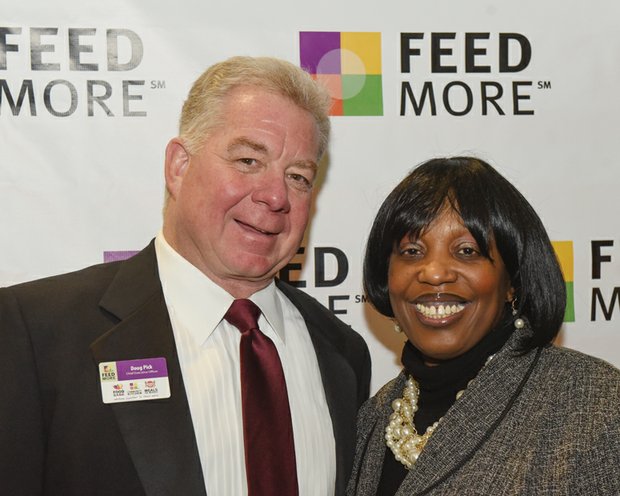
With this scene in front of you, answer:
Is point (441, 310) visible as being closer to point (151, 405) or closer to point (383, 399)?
point (383, 399)

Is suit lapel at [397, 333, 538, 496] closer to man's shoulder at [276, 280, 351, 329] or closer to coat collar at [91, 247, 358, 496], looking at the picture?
coat collar at [91, 247, 358, 496]

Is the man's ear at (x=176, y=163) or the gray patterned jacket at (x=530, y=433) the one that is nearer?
the gray patterned jacket at (x=530, y=433)

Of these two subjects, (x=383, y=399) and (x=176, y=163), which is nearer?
(x=176, y=163)

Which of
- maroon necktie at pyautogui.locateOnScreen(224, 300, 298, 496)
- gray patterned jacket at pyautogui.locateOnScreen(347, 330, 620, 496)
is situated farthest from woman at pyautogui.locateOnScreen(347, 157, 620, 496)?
maroon necktie at pyautogui.locateOnScreen(224, 300, 298, 496)

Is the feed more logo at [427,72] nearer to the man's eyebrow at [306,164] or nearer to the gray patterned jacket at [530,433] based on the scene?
the man's eyebrow at [306,164]

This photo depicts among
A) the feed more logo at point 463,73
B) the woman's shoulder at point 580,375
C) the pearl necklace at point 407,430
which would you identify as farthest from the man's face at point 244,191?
the feed more logo at point 463,73

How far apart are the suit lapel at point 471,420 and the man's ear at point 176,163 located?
92cm

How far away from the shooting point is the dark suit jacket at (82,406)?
5.82 ft

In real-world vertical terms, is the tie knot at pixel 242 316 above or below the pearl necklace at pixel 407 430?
above

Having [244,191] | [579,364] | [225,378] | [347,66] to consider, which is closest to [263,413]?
[225,378]

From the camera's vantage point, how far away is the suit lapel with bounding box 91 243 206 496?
178 cm

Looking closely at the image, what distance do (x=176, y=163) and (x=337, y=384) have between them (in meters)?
0.77

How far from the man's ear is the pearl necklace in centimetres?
86

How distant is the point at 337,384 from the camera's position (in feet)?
7.45
